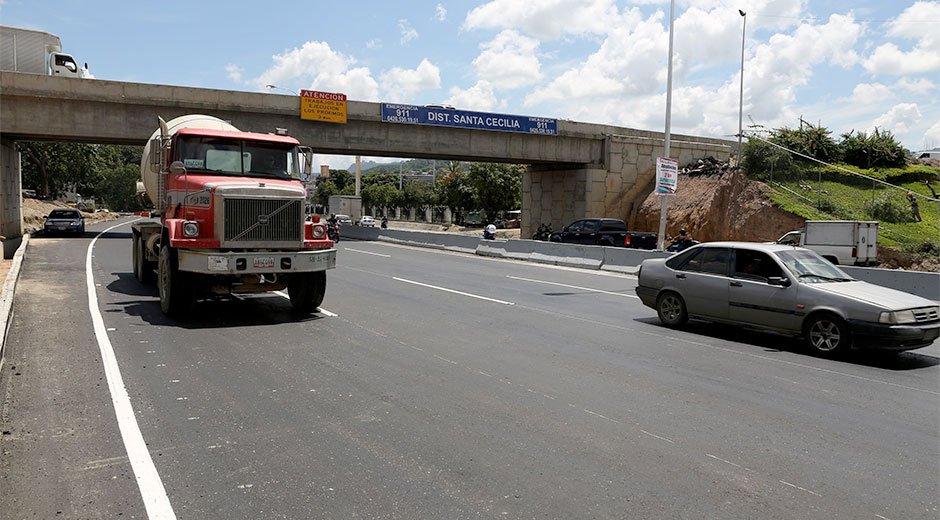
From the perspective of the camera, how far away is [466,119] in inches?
1455

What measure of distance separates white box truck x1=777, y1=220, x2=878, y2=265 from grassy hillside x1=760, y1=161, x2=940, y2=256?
7.52 m

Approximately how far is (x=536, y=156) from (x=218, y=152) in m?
29.4

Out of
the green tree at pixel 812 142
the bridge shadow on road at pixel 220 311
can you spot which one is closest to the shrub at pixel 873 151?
A: the green tree at pixel 812 142

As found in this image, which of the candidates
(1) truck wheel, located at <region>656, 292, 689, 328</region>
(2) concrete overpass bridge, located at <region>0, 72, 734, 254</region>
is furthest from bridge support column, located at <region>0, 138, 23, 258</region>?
(1) truck wheel, located at <region>656, 292, 689, 328</region>

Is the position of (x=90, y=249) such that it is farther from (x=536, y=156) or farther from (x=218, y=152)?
(x=536, y=156)

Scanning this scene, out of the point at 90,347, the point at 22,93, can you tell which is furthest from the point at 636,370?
the point at 22,93

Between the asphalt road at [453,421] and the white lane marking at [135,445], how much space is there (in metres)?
0.03

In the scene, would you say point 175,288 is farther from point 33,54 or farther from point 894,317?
point 33,54

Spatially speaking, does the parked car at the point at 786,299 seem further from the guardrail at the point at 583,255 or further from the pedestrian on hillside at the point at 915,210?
the pedestrian on hillside at the point at 915,210

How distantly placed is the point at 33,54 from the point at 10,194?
666 centimetres

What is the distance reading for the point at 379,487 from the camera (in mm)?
4508

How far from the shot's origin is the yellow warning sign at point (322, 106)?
3344 cm

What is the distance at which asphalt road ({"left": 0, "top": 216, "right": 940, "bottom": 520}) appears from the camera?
4379 millimetres

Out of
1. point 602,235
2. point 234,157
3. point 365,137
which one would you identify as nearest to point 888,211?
point 602,235
